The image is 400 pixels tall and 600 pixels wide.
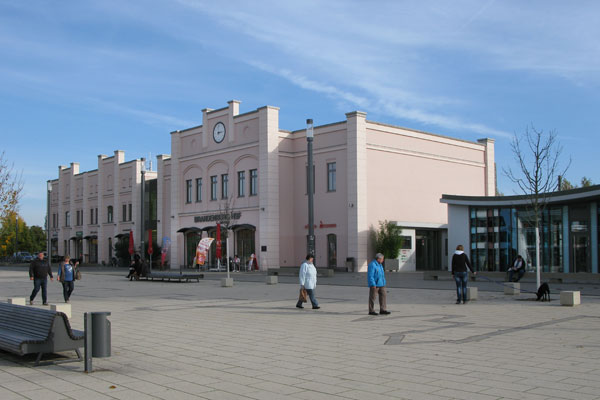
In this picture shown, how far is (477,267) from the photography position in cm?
3534

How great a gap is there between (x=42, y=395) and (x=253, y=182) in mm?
42228

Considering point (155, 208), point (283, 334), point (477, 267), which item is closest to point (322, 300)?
point (283, 334)

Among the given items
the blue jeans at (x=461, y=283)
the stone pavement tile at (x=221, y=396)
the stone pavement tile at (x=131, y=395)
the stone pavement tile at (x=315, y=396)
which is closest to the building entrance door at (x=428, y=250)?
the blue jeans at (x=461, y=283)

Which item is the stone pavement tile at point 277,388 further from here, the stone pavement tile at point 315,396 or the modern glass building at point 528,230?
the modern glass building at point 528,230

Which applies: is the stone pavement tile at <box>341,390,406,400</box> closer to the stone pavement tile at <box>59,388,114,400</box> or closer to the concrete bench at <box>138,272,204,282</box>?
the stone pavement tile at <box>59,388,114,400</box>

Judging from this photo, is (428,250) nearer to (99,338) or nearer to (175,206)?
(175,206)

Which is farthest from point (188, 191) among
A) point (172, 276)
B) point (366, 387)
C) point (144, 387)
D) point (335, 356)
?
point (366, 387)

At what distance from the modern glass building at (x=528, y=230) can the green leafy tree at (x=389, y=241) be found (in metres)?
6.47

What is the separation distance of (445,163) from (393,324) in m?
36.9

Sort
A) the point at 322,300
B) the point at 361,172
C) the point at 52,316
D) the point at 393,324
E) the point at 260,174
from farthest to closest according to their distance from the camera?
1. the point at 260,174
2. the point at 361,172
3. the point at 322,300
4. the point at 393,324
5. the point at 52,316

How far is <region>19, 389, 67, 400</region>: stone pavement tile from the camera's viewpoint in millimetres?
7266

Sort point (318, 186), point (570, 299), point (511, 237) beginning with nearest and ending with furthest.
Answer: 1. point (570, 299)
2. point (511, 237)
3. point (318, 186)

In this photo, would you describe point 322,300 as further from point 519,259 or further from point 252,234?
point 252,234

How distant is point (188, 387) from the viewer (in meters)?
7.86
